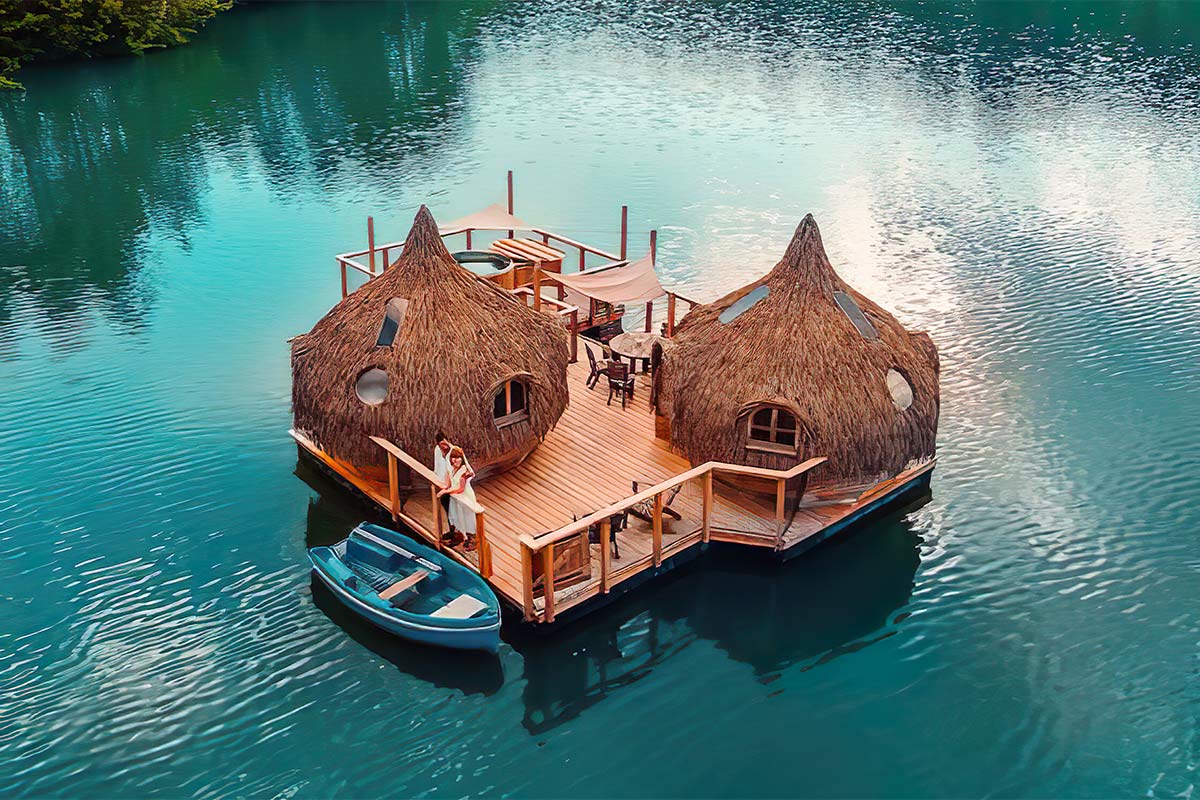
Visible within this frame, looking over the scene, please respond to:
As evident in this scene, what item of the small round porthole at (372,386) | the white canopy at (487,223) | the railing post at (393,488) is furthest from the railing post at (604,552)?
the white canopy at (487,223)

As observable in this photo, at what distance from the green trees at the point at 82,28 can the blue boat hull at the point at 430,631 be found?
58470 mm

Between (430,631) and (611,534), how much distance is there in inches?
184

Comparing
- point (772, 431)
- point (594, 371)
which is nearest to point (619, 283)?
point (594, 371)

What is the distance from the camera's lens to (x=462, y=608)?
22.8m

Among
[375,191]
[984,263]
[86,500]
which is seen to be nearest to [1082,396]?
[984,263]

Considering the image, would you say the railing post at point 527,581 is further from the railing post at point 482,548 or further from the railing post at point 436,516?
the railing post at point 436,516

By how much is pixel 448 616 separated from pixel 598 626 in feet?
11.8

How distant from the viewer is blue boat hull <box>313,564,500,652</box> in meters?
22.4

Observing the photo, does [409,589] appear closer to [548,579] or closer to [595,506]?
[548,579]

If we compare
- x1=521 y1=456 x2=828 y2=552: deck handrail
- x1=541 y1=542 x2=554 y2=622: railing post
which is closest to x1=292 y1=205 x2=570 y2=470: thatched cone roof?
x1=521 y1=456 x2=828 y2=552: deck handrail

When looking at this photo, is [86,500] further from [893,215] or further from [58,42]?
[58,42]

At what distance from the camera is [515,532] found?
83.4 feet

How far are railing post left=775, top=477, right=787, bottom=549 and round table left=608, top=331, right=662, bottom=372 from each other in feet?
24.1

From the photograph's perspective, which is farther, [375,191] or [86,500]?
[375,191]
